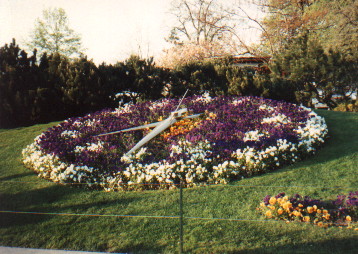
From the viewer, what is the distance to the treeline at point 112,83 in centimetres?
1063

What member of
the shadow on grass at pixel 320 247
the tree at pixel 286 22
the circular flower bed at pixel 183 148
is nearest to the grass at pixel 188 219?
the shadow on grass at pixel 320 247

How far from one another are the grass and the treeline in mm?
4188

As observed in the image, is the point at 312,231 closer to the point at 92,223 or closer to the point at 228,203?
the point at 228,203

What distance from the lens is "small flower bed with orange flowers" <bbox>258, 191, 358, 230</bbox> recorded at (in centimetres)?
419

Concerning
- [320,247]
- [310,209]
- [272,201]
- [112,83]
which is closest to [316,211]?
[310,209]

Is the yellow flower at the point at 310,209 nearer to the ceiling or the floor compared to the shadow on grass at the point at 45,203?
nearer to the floor

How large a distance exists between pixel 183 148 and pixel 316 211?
300 centimetres

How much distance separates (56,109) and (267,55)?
13764 mm

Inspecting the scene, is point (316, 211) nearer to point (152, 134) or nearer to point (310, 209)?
point (310, 209)

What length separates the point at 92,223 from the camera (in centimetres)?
465

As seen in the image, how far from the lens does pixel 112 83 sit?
36.8 ft

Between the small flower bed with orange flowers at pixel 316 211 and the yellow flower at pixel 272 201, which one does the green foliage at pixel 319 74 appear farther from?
the yellow flower at pixel 272 201

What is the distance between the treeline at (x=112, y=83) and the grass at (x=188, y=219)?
13.7 ft

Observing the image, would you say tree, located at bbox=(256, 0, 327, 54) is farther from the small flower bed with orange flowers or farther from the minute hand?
the small flower bed with orange flowers
